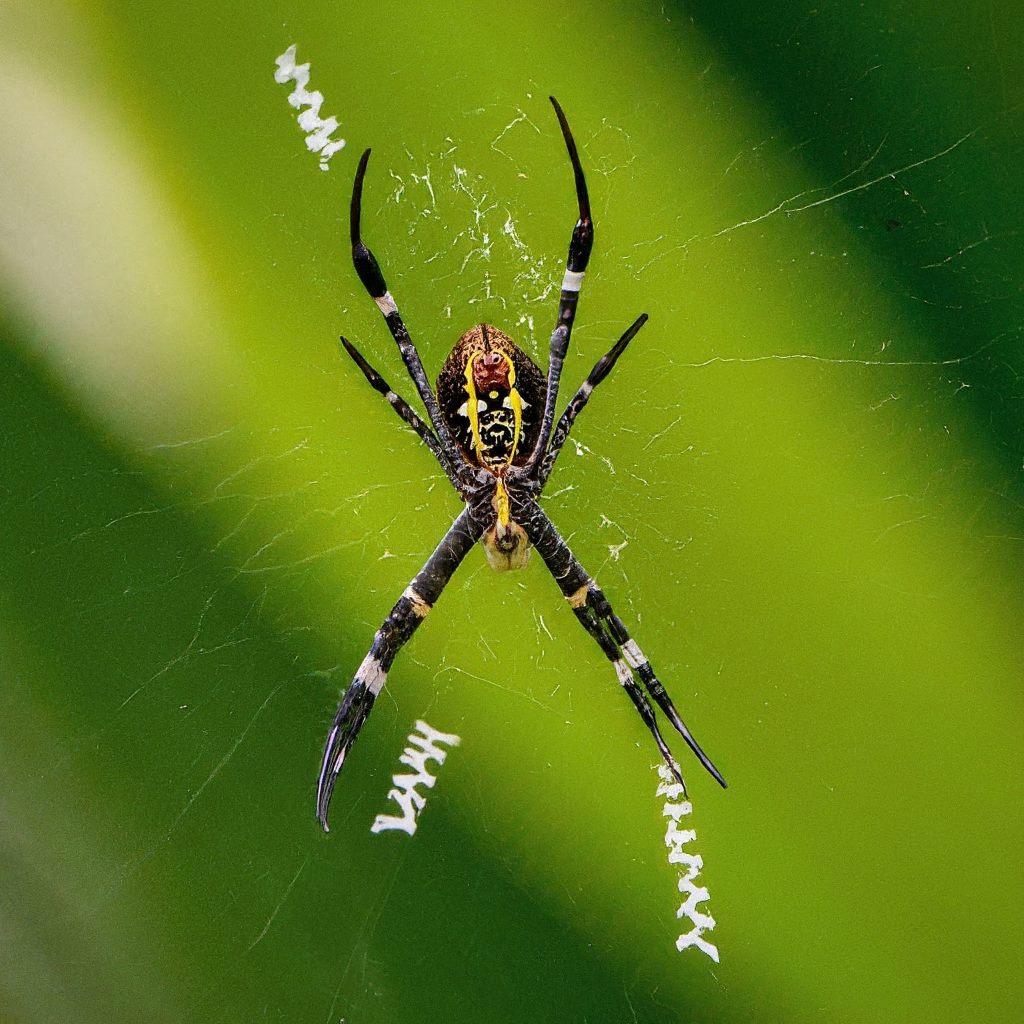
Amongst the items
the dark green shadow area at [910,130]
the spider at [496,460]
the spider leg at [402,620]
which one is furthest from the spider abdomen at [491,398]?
the dark green shadow area at [910,130]

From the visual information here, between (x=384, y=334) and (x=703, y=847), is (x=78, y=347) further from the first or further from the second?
(x=703, y=847)

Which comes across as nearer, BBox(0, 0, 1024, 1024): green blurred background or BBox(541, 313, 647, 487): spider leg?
BBox(541, 313, 647, 487): spider leg

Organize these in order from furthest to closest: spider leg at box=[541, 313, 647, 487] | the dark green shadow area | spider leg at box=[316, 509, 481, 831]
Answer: the dark green shadow area
spider leg at box=[316, 509, 481, 831]
spider leg at box=[541, 313, 647, 487]

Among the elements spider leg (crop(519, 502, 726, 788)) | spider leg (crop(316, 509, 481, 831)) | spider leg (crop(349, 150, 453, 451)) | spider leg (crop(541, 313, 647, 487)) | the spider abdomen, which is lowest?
spider leg (crop(519, 502, 726, 788))

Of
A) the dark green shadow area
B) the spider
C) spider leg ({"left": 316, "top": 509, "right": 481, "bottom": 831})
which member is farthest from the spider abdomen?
the dark green shadow area

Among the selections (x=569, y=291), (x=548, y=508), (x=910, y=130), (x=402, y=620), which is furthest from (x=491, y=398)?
(x=910, y=130)

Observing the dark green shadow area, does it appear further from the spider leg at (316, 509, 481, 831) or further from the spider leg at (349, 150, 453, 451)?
the spider leg at (316, 509, 481, 831)

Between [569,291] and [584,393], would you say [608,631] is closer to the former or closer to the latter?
[584,393]
